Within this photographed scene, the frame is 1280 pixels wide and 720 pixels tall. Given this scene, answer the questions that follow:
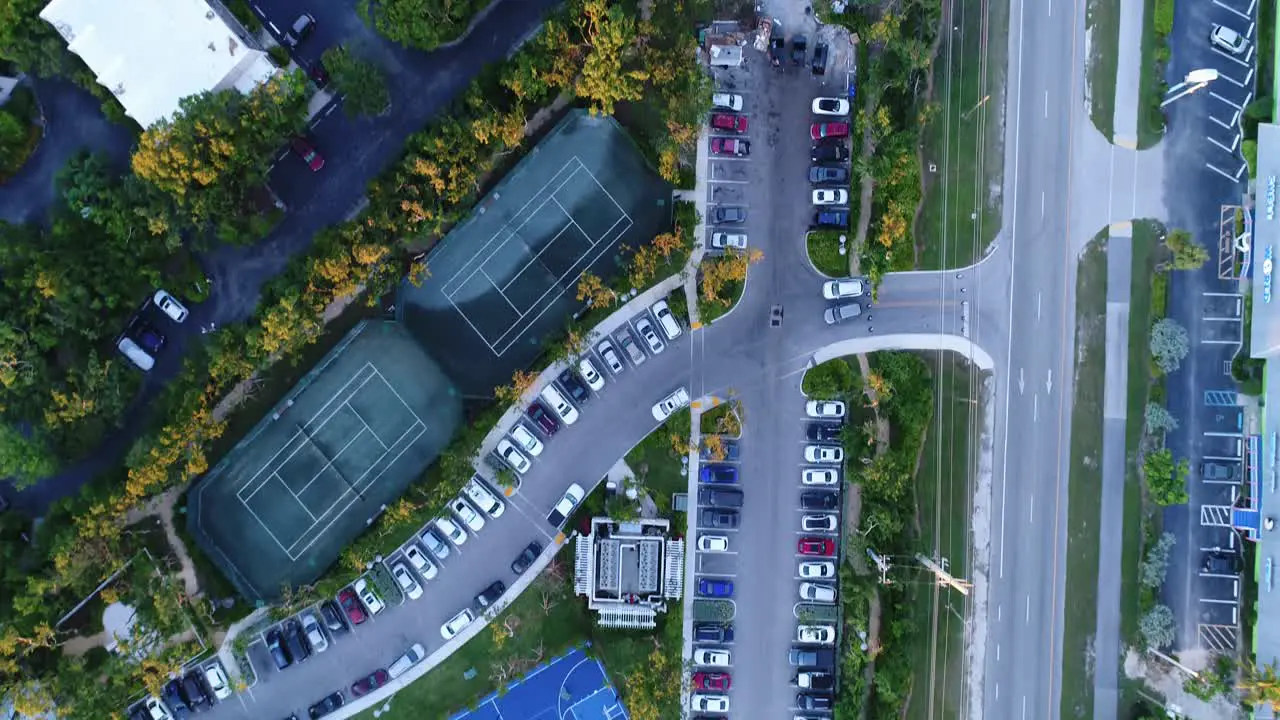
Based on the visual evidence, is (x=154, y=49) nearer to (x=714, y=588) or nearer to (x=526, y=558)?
(x=526, y=558)

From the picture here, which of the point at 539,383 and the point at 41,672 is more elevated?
the point at 539,383

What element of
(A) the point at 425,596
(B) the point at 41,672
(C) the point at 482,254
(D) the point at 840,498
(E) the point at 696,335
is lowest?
(B) the point at 41,672

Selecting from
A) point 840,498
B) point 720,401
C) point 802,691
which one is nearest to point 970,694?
point 802,691

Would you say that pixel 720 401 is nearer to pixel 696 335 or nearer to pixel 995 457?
pixel 696 335

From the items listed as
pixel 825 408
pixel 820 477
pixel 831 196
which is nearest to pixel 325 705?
pixel 820 477

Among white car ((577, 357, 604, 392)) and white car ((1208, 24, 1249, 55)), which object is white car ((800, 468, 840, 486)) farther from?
white car ((1208, 24, 1249, 55))

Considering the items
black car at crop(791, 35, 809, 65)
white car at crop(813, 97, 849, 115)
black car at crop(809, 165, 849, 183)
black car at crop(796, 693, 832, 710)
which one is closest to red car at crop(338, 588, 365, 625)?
black car at crop(796, 693, 832, 710)

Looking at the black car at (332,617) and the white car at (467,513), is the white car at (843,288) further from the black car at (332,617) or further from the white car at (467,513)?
the black car at (332,617)
